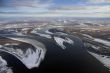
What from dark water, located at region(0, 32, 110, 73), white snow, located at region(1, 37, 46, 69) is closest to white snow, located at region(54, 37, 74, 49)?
dark water, located at region(0, 32, 110, 73)

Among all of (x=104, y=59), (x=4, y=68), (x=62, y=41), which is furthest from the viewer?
(x=62, y=41)

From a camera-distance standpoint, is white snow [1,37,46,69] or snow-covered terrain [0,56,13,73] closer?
snow-covered terrain [0,56,13,73]

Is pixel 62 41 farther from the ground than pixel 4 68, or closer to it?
farther from the ground

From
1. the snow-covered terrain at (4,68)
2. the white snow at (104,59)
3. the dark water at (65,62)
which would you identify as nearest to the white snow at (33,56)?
the dark water at (65,62)

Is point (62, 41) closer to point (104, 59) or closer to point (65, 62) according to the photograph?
point (65, 62)

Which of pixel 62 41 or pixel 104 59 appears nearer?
pixel 104 59

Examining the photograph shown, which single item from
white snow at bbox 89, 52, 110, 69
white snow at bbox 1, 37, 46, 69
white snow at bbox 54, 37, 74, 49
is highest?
white snow at bbox 54, 37, 74, 49

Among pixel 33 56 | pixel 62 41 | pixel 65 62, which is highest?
pixel 62 41

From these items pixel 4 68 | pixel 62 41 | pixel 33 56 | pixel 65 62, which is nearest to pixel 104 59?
pixel 65 62

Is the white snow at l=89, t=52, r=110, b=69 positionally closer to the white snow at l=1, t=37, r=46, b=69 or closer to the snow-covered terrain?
the white snow at l=1, t=37, r=46, b=69

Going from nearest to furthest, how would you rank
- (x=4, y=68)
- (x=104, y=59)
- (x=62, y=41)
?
(x=4, y=68)
(x=104, y=59)
(x=62, y=41)
